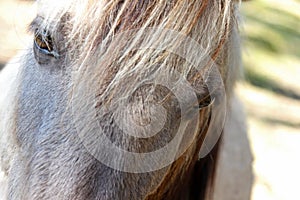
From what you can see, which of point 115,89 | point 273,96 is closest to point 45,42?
point 115,89

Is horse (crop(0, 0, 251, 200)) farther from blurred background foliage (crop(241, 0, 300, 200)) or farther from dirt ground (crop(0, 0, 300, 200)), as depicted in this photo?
dirt ground (crop(0, 0, 300, 200))

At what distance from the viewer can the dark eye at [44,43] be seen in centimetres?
144

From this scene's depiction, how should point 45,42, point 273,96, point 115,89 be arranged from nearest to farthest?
point 115,89, point 45,42, point 273,96

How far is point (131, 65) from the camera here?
4.24 feet

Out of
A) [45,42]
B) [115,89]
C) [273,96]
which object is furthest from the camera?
[273,96]

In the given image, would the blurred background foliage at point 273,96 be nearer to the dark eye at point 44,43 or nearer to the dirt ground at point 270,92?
the dirt ground at point 270,92

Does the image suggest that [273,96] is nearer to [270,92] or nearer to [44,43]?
[270,92]

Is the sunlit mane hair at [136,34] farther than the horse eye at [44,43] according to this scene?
No

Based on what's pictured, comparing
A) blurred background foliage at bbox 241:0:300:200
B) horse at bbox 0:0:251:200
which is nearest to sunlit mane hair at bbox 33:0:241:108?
horse at bbox 0:0:251:200

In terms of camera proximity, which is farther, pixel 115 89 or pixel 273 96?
pixel 273 96

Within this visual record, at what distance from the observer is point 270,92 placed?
5.25 meters

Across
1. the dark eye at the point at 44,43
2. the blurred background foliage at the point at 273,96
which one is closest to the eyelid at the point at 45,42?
the dark eye at the point at 44,43

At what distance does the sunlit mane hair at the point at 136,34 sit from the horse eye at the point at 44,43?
0.07 meters

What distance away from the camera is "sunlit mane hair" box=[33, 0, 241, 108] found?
4.27 feet
